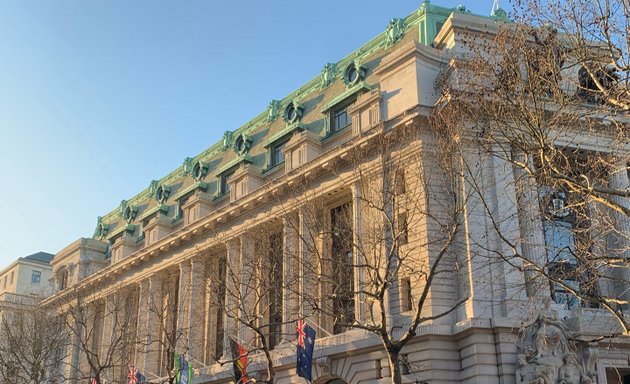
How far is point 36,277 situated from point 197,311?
4259 centimetres

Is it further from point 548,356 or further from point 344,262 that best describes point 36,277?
point 548,356

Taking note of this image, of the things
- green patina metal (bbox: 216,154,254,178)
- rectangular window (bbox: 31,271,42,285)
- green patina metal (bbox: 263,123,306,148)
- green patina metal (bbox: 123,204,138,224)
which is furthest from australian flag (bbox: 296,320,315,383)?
rectangular window (bbox: 31,271,42,285)

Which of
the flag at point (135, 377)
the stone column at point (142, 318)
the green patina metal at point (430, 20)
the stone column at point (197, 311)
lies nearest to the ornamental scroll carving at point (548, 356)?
the green patina metal at point (430, 20)

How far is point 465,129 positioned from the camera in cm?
2494

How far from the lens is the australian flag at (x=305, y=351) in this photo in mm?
26750

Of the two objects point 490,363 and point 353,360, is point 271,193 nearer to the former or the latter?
point 353,360

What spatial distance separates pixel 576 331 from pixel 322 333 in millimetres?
11876

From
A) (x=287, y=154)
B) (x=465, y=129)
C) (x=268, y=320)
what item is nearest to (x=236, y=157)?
(x=287, y=154)

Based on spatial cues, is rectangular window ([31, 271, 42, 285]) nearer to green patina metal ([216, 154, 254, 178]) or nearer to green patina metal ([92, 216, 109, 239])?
green patina metal ([92, 216, 109, 239])

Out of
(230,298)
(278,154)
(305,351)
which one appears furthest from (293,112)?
(305,351)

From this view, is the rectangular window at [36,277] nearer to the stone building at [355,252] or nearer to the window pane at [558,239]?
the stone building at [355,252]

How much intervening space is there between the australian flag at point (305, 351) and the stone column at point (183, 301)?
15635 mm

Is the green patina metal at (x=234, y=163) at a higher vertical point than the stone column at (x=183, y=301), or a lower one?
higher

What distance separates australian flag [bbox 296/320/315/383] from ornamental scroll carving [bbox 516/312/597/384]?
7715 millimetres
